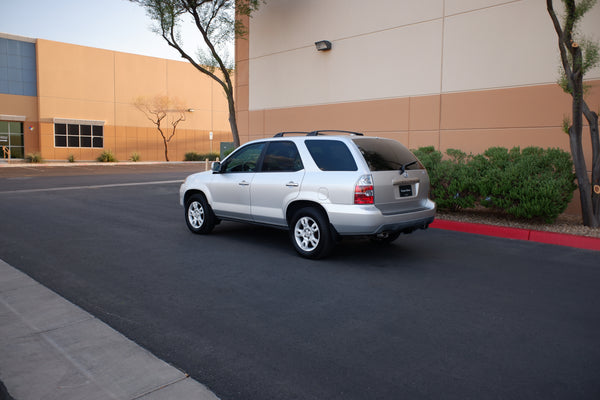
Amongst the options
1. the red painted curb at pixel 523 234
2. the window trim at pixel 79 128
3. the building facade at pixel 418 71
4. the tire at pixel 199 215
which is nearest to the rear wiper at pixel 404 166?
the red painted curb at pixel 523 234

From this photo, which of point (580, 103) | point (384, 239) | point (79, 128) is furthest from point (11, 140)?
point (580, 103)

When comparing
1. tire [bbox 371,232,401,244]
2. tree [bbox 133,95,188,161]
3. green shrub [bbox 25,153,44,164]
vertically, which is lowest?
tire [bbox 371,232,401,244]

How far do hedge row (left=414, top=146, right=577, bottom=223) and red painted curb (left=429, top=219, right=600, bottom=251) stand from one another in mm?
384

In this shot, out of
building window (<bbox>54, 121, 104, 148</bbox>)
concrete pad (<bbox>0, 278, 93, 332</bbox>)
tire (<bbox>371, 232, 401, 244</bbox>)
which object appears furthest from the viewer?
building window (<bbox>54, 121, 104, 148</bbox>)

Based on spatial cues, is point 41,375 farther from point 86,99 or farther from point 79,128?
point 86,99

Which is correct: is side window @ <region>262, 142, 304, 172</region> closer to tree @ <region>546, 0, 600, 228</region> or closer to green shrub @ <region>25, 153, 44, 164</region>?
tree @ <region>546, 0, 600, 228</region>

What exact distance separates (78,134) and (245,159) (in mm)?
36887

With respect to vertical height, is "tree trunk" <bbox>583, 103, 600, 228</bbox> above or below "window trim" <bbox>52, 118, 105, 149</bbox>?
below

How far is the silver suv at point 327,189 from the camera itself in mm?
6379

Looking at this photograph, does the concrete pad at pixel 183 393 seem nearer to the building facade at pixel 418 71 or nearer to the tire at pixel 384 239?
the tire at pixel 384 239

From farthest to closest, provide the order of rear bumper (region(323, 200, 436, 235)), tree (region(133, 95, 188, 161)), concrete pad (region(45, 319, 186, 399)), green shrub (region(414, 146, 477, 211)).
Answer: tree (region(133, 95, 188, 161)) < green shrub (region(414, 146, 477, 211)) < rear bumper (region(323, 200, 436, 235)) < concrete pad (region(45, 319, 186, 399))

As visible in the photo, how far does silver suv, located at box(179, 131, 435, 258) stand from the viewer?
20.9 feet

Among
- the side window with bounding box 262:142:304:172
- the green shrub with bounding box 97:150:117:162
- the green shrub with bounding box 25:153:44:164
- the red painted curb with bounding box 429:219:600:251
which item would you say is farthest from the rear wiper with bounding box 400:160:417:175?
the green shrub with bounding box 97:150:117:162

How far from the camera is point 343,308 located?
4820mm
